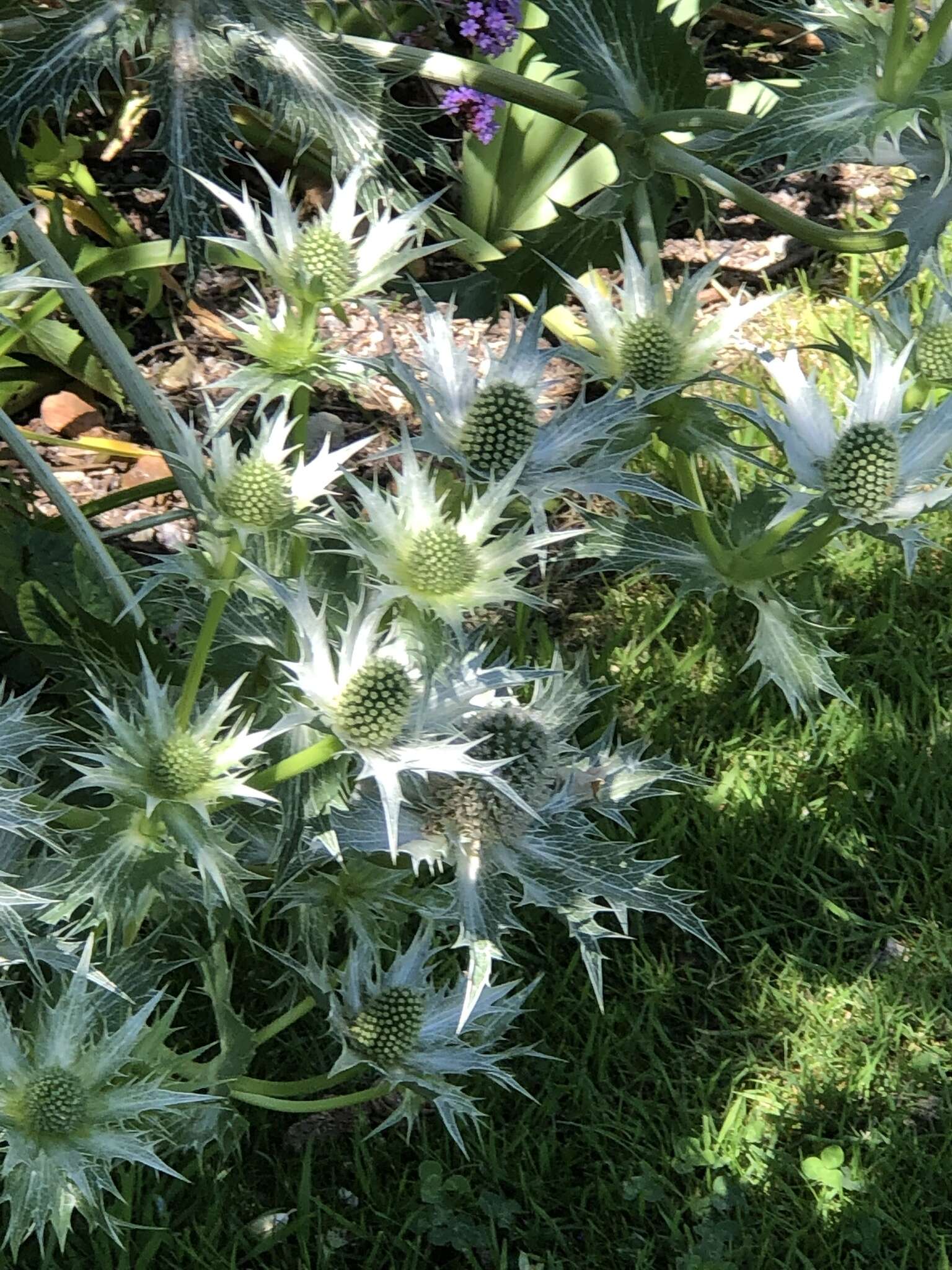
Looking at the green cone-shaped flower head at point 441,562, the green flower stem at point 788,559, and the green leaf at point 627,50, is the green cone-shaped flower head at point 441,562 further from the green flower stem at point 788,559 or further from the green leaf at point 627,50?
the green leaf at point 627,50

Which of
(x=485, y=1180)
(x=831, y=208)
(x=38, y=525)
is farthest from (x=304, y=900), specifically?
(x=831, y=208)

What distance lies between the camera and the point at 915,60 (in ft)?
3.75

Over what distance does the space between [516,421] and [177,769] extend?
38 centimetres

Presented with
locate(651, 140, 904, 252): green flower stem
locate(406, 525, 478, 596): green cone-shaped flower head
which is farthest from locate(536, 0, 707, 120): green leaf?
locate(406, 525, 478, 596): green cone-shaped flower head

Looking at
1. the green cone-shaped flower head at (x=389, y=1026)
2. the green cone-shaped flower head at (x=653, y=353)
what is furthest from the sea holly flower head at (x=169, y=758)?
the green cone-shaped flower head at (x=653, y=353)

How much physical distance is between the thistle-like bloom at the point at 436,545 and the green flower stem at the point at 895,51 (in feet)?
1.56

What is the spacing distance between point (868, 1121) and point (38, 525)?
1.19 metres

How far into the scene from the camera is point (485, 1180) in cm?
151

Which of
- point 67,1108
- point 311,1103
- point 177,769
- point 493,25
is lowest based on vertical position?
point 311,1103

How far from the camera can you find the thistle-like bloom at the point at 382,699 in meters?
0.96

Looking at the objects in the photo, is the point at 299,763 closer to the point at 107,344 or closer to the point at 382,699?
the point at 382,699

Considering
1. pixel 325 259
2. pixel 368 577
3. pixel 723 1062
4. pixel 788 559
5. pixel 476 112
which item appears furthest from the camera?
pixel 476 112

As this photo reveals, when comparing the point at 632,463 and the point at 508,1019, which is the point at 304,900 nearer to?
the point at 508,1019

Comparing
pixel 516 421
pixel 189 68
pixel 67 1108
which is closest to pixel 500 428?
pixel 516 421
